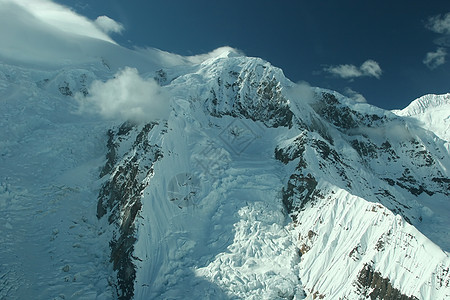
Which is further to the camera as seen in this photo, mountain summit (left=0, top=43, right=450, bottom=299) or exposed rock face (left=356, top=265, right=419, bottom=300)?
mountain summit (left=0, top=43, right=450, bottom=299)

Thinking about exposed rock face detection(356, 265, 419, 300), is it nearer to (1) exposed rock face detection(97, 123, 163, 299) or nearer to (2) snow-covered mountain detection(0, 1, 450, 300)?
→ (2) snow-covered mountain detection(0, 1, 450, 300)

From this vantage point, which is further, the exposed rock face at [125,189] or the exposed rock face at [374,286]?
the exposed rock face at [125,189]

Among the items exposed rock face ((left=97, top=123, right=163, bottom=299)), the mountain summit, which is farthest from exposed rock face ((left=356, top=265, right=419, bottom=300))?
exposed rock face ((left=97, top=123, right=163, bottom=299))

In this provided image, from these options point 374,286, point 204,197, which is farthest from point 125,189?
point 374,286

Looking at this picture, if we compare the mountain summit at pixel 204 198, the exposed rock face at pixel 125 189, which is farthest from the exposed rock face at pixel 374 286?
the exposed rock face at pixel 125 189

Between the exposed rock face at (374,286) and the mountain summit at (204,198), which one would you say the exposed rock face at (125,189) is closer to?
the mountain summit at (204,198)
